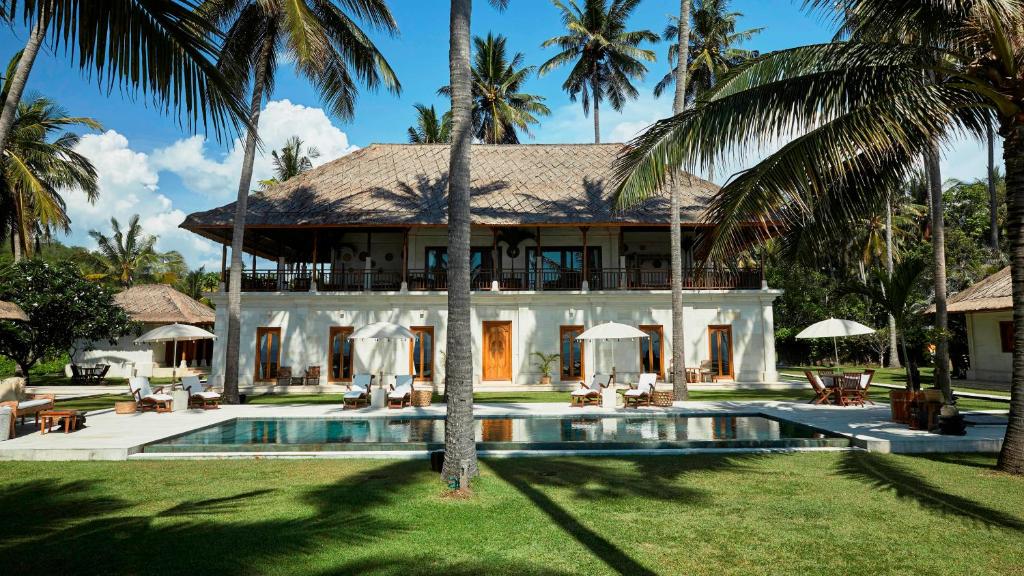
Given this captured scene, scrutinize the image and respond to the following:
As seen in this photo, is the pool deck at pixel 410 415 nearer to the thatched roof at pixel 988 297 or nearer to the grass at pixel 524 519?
the grass at pixel 524 519

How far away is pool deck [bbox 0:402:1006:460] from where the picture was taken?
8.59 m

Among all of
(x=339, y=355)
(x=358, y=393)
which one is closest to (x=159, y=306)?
(x=339, y=355)

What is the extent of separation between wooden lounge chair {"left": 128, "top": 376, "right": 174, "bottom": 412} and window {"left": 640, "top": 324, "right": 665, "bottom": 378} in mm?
14883

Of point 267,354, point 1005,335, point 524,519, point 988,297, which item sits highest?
point 988,297

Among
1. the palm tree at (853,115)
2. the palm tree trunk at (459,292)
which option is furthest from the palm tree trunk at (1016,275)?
the palm tree trunk at (459,292)

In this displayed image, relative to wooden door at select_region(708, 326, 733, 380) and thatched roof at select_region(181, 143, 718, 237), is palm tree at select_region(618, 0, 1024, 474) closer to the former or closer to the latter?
thatched roof at select_region(181, 143, 718, 237)

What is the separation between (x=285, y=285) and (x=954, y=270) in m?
35.4

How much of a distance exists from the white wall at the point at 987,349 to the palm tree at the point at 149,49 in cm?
2579

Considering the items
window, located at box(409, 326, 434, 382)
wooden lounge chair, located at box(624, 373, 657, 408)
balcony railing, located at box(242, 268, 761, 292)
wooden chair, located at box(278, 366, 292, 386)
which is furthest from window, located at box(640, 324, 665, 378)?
wooden chair, located at box(278, 366, 292, 386)

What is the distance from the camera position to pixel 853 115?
6.50 meters

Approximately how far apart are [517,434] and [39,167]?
26.3 m

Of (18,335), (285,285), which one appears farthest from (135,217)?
(285,285)

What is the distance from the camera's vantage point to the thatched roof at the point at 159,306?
1140 inches

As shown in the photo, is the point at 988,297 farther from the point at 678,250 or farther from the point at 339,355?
the point at 339,355
